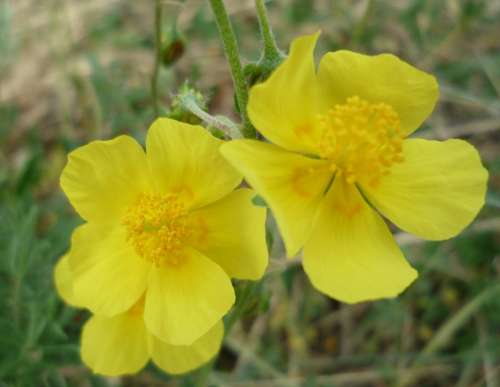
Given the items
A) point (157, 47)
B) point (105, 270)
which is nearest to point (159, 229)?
point (105, 270)

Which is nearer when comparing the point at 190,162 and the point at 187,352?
the point at 190,162

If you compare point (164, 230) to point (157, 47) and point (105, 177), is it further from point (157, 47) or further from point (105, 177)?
point (157, 47)

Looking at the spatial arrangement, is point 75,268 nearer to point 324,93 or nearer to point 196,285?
point 196,285

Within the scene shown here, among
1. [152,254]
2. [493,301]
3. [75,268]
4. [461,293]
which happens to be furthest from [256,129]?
[461,293]

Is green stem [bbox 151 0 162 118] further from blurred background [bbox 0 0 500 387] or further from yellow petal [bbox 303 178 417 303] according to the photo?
yellow petal [bbox 303 178 417 303]

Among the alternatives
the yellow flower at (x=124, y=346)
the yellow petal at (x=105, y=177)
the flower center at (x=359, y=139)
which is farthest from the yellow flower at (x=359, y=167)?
the yellow flower at (x=124, y=346)

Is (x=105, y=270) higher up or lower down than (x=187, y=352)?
higher up

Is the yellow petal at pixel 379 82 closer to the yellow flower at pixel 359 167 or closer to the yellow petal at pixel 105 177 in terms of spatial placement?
the yellow flower at pixel 359 167
